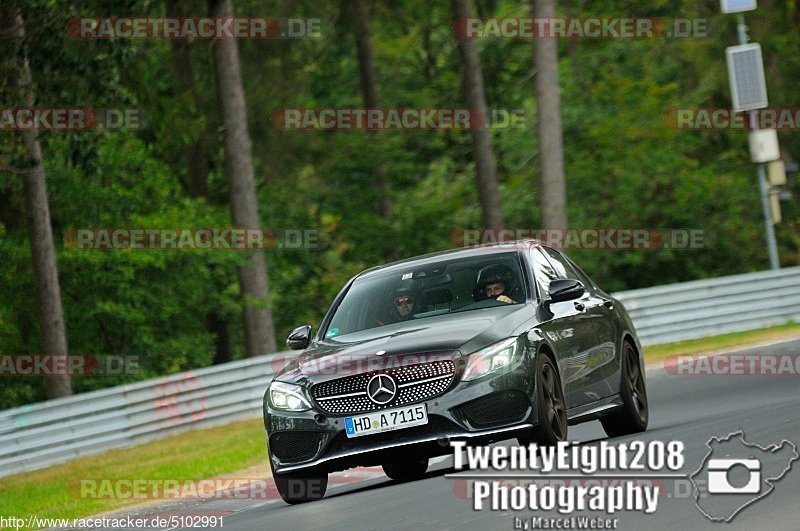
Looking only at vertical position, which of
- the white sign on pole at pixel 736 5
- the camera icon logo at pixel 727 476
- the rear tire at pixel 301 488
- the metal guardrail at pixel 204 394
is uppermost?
the white sign on pole at pixel 736 5

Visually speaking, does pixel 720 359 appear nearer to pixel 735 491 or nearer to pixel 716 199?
pixel 735 491

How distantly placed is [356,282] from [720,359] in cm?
1208

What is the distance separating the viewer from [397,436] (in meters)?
11.3

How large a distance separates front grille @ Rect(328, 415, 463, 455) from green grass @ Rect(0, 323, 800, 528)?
5.17 metres

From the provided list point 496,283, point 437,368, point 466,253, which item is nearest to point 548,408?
point 437,368

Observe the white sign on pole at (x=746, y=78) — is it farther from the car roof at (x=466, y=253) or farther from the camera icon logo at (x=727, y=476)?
the camera icon logo at (x=727, y=476)

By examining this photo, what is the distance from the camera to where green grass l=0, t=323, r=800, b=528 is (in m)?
18.1

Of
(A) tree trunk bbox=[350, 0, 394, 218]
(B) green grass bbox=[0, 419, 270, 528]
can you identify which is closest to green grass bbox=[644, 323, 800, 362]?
(B) green grass bbox=[0, 419, 270, 528]

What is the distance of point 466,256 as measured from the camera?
1296 cm

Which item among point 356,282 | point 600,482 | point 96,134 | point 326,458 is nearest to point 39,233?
point 96,134

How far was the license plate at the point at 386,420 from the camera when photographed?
11258 millimetres

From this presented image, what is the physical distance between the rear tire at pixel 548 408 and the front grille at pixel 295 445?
1.42 m
